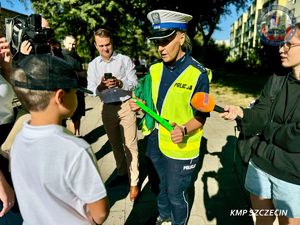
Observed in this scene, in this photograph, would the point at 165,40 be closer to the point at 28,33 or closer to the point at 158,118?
the point at 158,118

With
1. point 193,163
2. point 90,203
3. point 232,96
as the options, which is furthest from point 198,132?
point 232,96

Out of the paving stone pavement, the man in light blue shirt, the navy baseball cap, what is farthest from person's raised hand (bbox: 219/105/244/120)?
the man in light blue shirt

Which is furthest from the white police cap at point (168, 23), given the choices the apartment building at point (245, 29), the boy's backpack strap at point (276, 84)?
the apartment building at point (245, 29)

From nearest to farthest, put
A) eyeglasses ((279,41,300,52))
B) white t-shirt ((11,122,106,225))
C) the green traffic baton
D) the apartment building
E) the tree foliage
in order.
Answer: white t-shirt ((11,122,106,225))
eyeglasses ((279,41,300,52))
the green traffic baton
the tree foliage
the apartment building

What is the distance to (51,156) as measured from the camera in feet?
4.00

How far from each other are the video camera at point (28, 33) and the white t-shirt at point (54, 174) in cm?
152

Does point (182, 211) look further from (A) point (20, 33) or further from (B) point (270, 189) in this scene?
(A) point (20, 33)

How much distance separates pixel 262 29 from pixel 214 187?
2423 mm

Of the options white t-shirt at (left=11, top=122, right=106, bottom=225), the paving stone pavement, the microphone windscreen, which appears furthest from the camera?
the paving stone pavement

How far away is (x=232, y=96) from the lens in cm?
1101

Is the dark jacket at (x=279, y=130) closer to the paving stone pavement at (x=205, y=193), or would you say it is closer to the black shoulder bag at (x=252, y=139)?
the black shoulder bag at (x=252, y=139)

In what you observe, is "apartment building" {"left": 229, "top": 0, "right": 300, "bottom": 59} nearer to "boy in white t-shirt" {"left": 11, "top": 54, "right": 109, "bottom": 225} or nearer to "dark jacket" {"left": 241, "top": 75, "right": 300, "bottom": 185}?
"dark jacket" {"left": 241, "top": 75, "right": 300, "bottom": 185}

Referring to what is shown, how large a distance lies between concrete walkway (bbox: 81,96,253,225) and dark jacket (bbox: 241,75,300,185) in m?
1.38

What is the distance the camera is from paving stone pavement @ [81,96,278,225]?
10.6 feet
